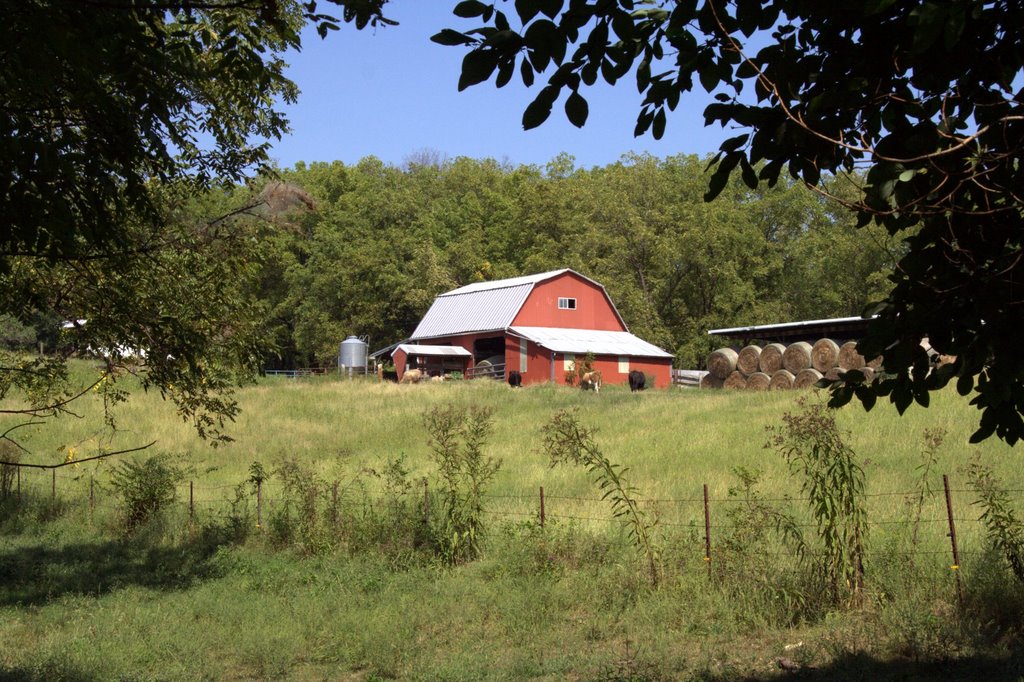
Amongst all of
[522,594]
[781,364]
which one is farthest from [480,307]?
[522,594]

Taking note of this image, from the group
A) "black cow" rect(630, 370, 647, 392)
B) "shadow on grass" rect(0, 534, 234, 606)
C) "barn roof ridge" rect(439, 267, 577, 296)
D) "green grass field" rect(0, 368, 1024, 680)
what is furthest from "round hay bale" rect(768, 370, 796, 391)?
"shadow on grass" rect(0, 534, 234, 606)

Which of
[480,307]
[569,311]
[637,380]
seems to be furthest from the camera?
[480,307]

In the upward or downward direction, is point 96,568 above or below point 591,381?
below

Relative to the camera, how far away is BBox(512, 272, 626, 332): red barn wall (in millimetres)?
49300

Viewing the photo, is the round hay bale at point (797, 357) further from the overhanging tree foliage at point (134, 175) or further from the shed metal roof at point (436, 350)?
the overhanging tree foliage at point (134, 175)

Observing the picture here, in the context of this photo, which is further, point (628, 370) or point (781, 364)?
point (628, 370)

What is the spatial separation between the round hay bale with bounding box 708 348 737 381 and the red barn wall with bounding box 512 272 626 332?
11620 millimetres

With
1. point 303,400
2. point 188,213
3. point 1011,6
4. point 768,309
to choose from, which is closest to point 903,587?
point 1011,6

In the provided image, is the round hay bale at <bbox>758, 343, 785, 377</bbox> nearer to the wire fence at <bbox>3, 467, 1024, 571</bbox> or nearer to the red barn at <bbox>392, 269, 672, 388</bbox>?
the red barn at <bbox>392, 269, 672, 388</bbox>

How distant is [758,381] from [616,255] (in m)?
23.3

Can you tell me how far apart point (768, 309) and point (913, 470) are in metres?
41.7

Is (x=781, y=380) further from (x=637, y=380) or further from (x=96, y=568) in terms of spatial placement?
(x=96, y=568)

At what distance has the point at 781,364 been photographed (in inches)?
1453

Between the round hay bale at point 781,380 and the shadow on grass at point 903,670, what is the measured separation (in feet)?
94.8
